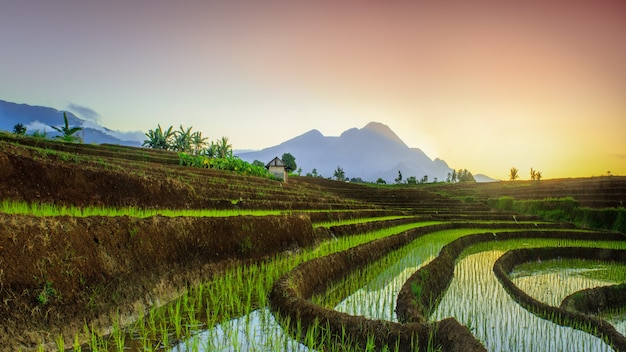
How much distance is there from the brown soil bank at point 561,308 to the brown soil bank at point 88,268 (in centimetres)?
464

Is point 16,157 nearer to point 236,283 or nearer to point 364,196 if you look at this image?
point 236,283

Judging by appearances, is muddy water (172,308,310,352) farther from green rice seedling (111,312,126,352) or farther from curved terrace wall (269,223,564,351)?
green rice seedling (111,312,126,352)

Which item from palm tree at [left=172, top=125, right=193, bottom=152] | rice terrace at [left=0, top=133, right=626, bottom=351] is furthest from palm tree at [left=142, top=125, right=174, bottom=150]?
rice terrace at [left=0, top=133, right=626, bottom=351]

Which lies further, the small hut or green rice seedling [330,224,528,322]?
the small hut

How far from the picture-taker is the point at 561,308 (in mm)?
5832

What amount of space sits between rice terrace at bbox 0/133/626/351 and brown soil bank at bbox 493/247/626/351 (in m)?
0.02

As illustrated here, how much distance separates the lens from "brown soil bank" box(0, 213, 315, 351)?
3279 mm

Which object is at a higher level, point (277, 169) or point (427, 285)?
point (277, 169)

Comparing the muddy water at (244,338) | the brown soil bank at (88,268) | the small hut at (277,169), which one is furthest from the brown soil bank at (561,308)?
the small hut at (277,169)

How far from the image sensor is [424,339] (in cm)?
351

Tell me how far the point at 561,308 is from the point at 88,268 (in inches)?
236

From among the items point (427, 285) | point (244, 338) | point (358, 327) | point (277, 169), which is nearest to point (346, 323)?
point (358, 327)

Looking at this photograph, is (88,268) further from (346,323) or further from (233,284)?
(346,323)

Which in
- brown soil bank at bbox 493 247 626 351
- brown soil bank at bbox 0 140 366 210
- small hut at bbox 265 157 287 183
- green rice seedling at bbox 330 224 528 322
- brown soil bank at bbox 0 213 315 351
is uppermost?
small hut at bbox 265 157 287 183
